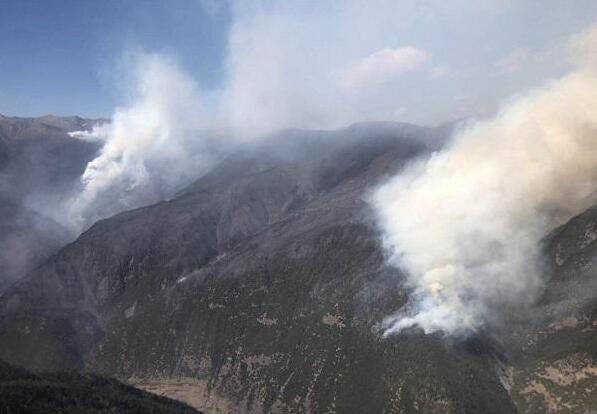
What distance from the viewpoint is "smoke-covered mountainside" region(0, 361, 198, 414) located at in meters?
104

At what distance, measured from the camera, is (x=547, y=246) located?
7082 inches

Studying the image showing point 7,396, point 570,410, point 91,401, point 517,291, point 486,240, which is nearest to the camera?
point 7,396

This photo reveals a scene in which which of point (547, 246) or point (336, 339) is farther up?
point (547, 246)

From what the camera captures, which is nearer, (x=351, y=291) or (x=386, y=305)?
(x=386, y=305)

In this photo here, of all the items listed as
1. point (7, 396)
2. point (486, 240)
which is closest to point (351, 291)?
point (486, 240)

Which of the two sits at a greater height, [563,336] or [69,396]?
[69,396]

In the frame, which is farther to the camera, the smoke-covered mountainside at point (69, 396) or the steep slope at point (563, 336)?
the steep slope at point (563, 336)

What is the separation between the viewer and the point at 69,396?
379 feet

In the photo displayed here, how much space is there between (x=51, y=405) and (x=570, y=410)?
108133 millimetres

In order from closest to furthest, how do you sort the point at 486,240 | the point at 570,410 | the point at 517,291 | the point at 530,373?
1. the point at 570,410
2. the point at 530,373
3. the point at 517,291
4. the point at 486,240

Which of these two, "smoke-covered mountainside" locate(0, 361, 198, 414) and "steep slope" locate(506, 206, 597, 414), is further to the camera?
"steep slope" locate(506, 206, 597, 414)

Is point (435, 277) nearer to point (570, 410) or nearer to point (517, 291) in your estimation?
point (517, 291)

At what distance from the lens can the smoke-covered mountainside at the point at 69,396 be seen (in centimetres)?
10400

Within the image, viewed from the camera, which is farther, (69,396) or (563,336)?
(563,336)
